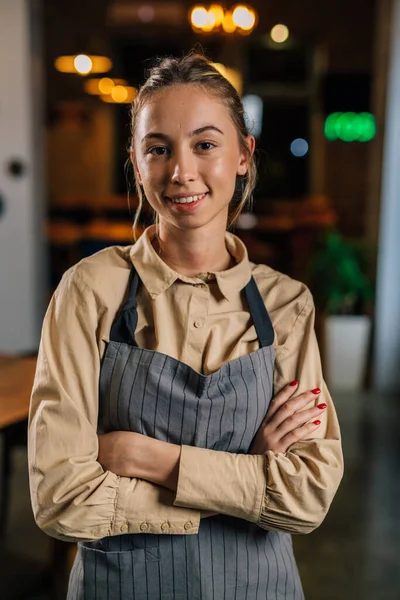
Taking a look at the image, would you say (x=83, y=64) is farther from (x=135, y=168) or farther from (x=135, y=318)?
(x=135, y=318)

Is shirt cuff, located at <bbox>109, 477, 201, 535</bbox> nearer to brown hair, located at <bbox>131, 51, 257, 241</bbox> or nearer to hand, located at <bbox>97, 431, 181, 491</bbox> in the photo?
hand, located at <bbox>97, 431, 181, 491</bbox>

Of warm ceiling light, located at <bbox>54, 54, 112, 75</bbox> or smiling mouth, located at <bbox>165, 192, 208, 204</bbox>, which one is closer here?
smiling mouth, located at <bbox>165, 192, 208, 204</bbox>

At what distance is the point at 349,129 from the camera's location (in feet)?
32.7

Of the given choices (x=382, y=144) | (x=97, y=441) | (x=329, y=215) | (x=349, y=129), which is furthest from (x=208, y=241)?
(x=349, y=129)

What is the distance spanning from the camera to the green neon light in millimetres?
9898

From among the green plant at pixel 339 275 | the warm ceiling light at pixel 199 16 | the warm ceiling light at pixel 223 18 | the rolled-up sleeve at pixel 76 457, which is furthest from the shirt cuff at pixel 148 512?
the warm ceiling light at pixel 199 16

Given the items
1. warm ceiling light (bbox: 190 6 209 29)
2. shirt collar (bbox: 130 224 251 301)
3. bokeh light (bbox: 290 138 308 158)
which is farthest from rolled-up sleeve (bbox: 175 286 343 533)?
bokeh light (bbox: 290 138 308 158)

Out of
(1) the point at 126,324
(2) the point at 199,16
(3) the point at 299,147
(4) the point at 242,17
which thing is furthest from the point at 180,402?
(3) the point at 299,147

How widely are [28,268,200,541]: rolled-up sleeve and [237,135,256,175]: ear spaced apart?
342 millimetres

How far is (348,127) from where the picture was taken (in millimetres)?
9984

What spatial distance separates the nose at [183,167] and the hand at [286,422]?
0.38m

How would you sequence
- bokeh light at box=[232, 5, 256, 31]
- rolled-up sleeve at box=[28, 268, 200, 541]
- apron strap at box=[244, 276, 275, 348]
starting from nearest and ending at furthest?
1. rolled-up sleeve at box=[28, 268, 200, 541]
2. apron strap at box=[244, 276, 275, 348]
3. bokeh light at box=[232, 5, 256, 31]

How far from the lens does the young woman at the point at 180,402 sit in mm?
1097

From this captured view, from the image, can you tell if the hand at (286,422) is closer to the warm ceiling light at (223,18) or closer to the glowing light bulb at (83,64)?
the warm ceiling light at (223,18)
